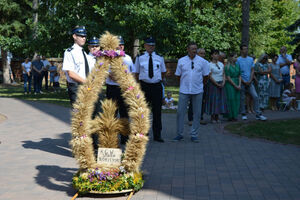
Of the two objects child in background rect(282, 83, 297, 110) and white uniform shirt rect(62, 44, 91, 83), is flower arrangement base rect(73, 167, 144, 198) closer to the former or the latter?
white uniform shirt rect(62, 44, 91, 83)

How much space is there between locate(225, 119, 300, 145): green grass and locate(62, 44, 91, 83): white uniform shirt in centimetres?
436

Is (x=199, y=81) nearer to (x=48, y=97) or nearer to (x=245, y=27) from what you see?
(x=245, y=27)

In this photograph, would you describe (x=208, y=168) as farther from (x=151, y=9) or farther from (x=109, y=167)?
(x=151, y=9)

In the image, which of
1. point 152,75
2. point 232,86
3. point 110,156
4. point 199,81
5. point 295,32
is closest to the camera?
Result: point 110,156

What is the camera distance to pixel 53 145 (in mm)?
8570

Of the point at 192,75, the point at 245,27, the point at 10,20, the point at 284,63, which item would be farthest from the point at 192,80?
the point at 10,20

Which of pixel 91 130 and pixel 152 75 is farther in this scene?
pixel 152 75

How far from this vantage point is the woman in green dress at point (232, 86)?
1191cm

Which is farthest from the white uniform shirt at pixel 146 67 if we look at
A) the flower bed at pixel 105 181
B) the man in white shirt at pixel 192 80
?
the flower bed at pixel 105 181

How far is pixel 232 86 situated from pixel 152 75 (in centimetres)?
393

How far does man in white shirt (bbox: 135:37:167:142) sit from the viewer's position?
8711 millimetres

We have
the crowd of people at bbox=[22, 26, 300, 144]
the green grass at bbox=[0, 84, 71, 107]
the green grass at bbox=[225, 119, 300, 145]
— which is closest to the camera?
the crowd of people at bbox=[22, 26, 300, 144]

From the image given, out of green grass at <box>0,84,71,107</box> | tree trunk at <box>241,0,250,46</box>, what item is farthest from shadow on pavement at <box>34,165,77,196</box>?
tree trunk at <box>241,0,250,46</box>

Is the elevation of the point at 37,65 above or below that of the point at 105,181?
above
